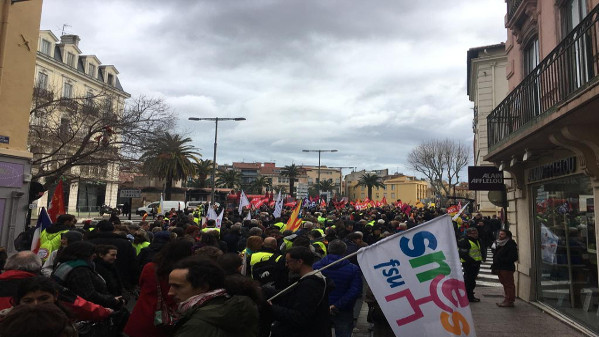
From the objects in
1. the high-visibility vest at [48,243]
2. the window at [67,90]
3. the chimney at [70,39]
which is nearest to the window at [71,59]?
the chimney at [70,39]

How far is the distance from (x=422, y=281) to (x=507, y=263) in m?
6.39

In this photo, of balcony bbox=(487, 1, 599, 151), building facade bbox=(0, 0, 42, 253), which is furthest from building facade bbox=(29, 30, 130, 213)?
balcony bbox=(487, 1, 599, 151)

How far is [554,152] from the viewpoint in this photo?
26.3ft

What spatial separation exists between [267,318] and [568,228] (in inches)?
274

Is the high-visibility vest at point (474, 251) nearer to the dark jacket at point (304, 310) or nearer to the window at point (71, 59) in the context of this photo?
the dark jacket at point (304, 310)

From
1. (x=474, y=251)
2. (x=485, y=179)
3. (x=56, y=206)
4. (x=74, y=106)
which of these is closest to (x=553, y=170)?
(x=474, y=251)

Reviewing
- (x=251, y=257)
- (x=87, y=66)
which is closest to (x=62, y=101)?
(x=251, y=257)

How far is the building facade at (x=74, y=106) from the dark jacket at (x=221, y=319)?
15.1 m

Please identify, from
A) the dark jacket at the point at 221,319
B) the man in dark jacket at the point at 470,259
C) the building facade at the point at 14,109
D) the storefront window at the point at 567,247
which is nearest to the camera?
the dark jacket at the point at 221,319

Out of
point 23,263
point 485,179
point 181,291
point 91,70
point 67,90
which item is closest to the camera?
point 181,291

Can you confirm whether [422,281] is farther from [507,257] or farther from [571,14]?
[571,14]

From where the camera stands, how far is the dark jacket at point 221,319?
223cm

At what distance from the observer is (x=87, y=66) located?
4466 centimetres

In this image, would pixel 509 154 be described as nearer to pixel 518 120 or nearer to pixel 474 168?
pixel 518 120
